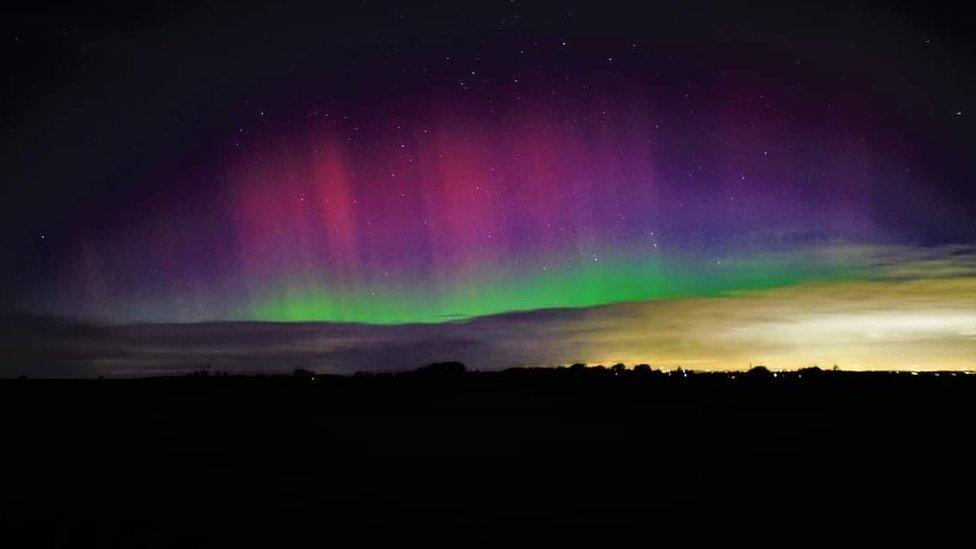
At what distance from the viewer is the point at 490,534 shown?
10.3 meters

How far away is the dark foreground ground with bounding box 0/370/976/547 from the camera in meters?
10.6

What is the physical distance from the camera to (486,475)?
14.8 meters

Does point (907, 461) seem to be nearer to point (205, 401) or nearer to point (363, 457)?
point (363, 457)

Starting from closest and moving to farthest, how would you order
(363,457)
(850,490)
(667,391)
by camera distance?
1. (850,490)
2. (363,457)
3. (667,391)

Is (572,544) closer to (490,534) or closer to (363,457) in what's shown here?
(490,534)

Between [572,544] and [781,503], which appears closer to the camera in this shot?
[572,544]

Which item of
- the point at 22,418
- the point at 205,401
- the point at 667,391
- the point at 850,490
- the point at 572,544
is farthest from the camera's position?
→ the point at 667,391

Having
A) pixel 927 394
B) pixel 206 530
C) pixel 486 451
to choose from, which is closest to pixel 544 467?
pixel 486 451

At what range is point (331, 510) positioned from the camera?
1175cm

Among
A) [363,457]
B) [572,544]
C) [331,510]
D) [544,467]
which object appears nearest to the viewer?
[572,544]

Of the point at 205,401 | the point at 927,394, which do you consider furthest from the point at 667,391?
the point at 205,401

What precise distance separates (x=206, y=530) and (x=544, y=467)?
23.2 ft

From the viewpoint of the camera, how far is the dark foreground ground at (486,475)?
10602 mm

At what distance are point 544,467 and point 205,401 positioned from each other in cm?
2735
